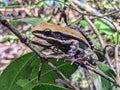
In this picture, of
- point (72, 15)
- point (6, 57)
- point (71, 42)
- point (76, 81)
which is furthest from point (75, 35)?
point (72, 15)

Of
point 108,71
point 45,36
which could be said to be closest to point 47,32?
point 45,36

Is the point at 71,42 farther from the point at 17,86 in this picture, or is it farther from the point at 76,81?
the point at 76,81

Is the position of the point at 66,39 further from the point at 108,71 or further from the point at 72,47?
the point at 108,71

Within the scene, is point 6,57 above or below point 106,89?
below

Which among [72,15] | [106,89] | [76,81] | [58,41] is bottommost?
[76,81]

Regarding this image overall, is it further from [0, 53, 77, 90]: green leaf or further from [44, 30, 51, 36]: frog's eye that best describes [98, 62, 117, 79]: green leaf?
[44, 30, 51, 36]: frog's eye

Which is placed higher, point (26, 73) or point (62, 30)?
point (62, 30)

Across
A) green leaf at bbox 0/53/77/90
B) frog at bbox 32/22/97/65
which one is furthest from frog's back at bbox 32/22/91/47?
green leaf at bbox 0/53/77/90
